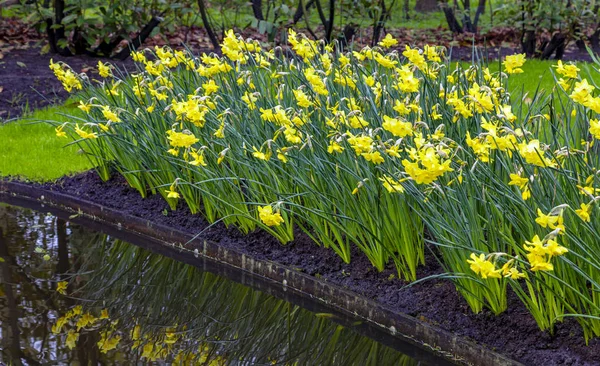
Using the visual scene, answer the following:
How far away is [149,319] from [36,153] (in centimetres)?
313

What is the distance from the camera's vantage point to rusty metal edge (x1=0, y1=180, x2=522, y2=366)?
3.70 metres

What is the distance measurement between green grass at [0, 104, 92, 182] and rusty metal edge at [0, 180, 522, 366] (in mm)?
206

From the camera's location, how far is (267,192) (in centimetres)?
491

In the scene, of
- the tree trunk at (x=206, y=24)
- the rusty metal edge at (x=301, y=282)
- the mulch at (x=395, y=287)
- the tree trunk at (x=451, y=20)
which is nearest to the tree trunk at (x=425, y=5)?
the tree trunk at (x=451, y=20)

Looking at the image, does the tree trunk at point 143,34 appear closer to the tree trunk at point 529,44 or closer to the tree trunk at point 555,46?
the tree trunk at point 529,44

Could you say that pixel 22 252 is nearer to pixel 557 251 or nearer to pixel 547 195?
pixel 547 195

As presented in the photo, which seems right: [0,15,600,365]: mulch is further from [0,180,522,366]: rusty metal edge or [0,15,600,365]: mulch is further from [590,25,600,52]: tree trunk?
[590,25,600,52]: tree trunk

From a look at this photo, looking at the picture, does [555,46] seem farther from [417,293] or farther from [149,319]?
[149,319]

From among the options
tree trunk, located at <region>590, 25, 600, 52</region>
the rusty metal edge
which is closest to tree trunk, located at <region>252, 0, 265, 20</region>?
tree trunk, located at <region>590, 25, 600, 52</region>

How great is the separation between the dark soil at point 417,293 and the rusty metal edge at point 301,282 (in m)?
0.05

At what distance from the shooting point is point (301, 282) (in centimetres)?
452

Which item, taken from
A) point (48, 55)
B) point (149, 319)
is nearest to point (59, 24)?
point (48, 55)

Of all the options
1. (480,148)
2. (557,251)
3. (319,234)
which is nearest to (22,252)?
(319,234)

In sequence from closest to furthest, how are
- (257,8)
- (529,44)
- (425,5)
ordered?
(529,44)
(257,8)
(425,5)
